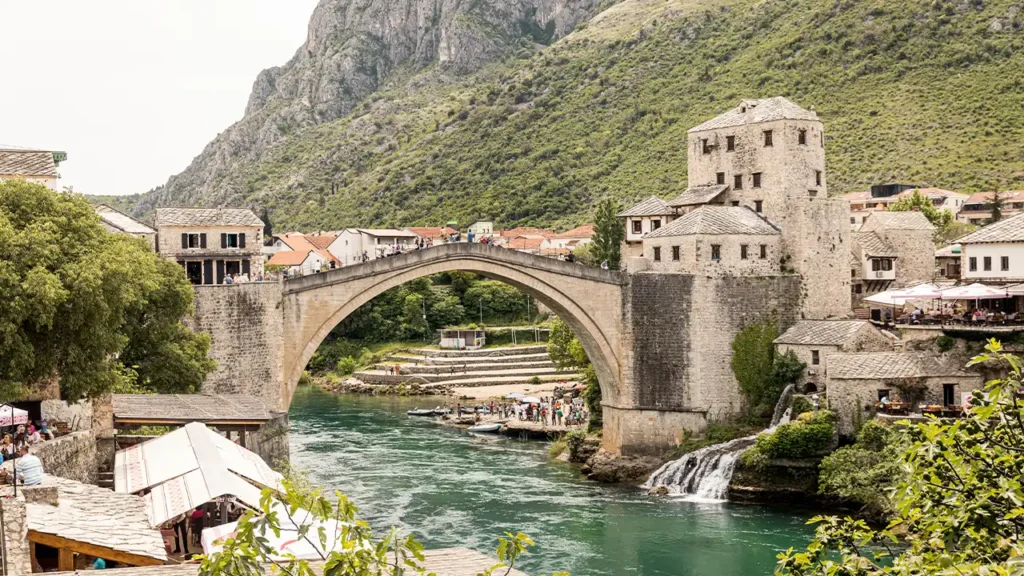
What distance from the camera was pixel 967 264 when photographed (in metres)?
44.6

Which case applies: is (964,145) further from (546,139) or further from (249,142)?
(249,142)

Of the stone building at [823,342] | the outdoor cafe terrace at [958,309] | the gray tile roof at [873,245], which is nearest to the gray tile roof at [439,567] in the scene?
the stone building at [823,342]

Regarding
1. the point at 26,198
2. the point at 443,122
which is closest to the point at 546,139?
the point at 443,122

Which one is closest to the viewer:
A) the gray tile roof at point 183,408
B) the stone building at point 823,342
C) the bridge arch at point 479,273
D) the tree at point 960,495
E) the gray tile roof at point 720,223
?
the tree at point 960,495

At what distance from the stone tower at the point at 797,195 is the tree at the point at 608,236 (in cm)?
2528

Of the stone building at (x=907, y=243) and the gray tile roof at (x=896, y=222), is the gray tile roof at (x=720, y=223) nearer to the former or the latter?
the stone building at (x=907, y=243)

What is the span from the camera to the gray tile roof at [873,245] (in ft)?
167

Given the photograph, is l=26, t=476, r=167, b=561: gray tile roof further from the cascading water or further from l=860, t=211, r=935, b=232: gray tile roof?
l=860, t=211, r=935, b=232: gray tile roof

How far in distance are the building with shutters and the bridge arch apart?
17.0 feet

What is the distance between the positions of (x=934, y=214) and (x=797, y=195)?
2779 cm

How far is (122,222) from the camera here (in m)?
48.5

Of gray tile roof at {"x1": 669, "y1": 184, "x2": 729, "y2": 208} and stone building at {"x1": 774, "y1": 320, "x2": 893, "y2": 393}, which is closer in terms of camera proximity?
stone building at {"x1": 774, "y1": 320, "x2": 893, "y2": 393}

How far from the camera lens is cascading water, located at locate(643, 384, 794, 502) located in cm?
4144

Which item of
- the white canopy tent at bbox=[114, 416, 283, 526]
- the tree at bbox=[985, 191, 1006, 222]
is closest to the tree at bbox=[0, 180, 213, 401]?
the white canopy tent at bbox=[114, 416, 283, 526]
